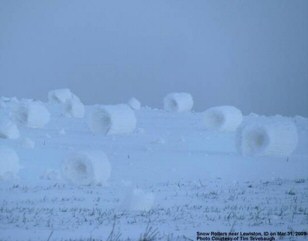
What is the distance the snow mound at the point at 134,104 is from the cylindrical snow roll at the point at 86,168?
1382 cm

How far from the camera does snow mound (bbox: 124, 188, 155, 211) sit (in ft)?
20.2

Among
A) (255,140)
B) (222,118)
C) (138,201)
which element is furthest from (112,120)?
(138,201)

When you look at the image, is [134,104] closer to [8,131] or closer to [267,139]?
[8,131]

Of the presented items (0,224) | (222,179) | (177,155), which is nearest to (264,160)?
(177,155)

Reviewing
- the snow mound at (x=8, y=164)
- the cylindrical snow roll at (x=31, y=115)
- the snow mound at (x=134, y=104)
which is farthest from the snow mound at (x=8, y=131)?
the snow mound at (x=134, y=104)

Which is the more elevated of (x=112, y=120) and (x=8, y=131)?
(x=112, y=120)

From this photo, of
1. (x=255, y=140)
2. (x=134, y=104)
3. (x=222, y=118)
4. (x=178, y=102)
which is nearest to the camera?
(x=255, y=140)

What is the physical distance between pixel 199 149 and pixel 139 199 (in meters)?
5.48

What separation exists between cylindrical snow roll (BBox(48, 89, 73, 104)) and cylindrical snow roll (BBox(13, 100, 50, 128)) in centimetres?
640

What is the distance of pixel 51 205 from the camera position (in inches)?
246

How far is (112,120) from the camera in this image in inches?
533

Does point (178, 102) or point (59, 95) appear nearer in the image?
point (178, 102)

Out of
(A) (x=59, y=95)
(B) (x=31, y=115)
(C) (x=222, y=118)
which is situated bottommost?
(B) (x=31, y=115)

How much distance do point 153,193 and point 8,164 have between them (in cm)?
233
